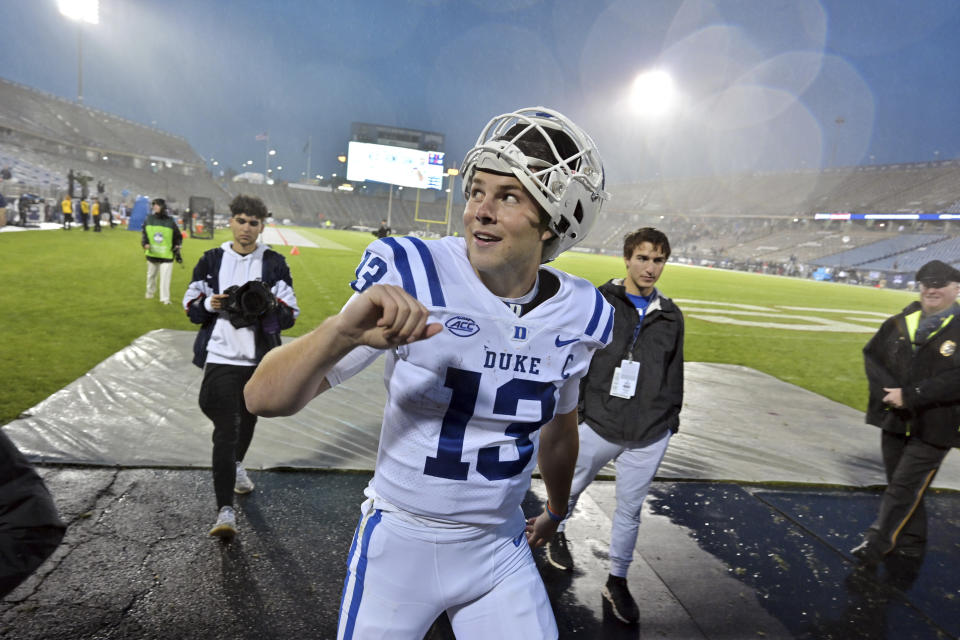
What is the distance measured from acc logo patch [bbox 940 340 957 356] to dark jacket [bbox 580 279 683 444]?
6.36 feet

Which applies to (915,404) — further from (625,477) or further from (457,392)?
(457,392)

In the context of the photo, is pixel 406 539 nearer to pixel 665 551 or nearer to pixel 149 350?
pixel 665 551

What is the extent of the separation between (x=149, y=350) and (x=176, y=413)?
2574 mm

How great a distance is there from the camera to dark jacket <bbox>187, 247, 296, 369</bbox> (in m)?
3.74

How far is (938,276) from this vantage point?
3.95 meters

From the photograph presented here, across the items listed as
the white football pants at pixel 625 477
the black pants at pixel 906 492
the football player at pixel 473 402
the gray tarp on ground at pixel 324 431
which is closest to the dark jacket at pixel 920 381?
the black pants at pixel 906 492

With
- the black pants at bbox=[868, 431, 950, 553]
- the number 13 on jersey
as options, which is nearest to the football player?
the number 13 on jersey

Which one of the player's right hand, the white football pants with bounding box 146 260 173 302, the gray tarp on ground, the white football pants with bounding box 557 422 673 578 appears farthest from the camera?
the white football pants with bounding box 146 260 173 302

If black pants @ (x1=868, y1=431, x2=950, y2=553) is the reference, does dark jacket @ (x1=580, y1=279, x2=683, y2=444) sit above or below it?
above

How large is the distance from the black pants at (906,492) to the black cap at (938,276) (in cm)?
108

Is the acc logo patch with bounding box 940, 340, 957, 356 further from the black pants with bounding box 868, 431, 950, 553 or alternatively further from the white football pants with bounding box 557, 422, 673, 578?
the white football pants with bounding box 557, 422, 673, 578

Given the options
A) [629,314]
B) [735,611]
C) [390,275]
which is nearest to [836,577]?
[735,611]

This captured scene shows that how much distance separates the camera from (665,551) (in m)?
3.91

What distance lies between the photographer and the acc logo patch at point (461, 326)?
5.15 feet
